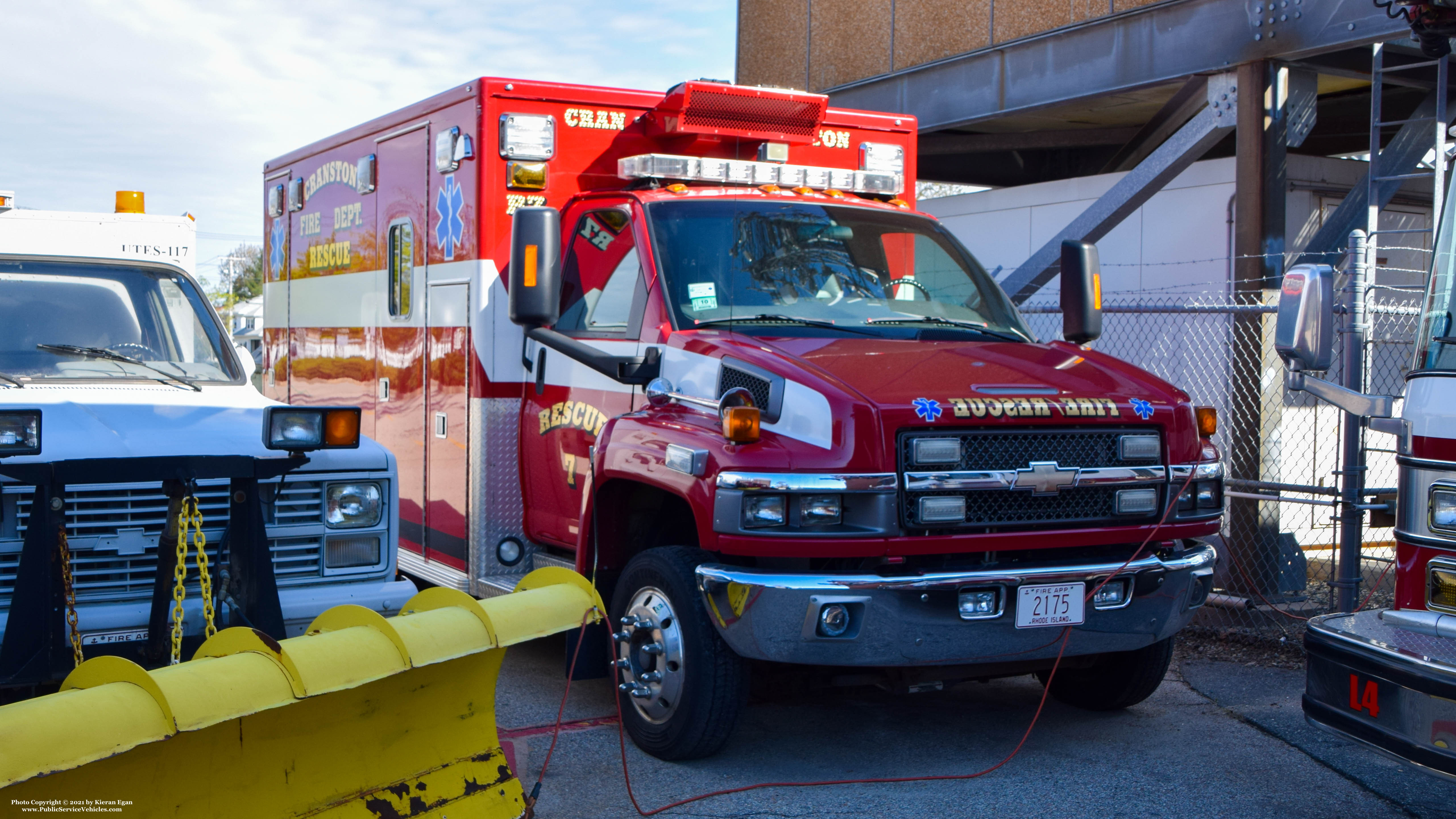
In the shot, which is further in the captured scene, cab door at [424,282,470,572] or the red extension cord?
cab door at [424,282,470,572]

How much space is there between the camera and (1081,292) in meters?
6.16

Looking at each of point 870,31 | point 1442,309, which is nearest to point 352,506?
point 1442,309

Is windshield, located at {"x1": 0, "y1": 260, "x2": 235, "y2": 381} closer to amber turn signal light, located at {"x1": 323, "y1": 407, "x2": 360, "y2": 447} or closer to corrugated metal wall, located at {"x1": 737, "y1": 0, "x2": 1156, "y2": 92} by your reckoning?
amber turn signal light, located at {"x1": 323, "y1": 407, "x2": 360, "y2": 447}

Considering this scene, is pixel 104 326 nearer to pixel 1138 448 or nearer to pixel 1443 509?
pixel 1138 448

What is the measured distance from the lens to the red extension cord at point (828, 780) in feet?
15.3

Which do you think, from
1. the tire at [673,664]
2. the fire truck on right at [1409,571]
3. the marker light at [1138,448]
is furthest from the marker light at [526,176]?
the fire truck on right at [1409,571]

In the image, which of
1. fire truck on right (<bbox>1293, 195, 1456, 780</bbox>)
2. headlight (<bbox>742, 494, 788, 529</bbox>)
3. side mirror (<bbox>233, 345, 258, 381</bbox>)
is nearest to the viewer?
fire truck on right (<bbox>1293, 195, 1456, 780</bbox>)

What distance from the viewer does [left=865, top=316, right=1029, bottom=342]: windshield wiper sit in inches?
222

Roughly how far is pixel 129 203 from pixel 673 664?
6439 millimetres

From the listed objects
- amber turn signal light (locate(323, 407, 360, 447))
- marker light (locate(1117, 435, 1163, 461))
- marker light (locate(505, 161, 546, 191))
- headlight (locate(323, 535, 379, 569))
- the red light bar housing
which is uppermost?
the red light bar housing

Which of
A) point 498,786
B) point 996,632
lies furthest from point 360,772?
point 996,632

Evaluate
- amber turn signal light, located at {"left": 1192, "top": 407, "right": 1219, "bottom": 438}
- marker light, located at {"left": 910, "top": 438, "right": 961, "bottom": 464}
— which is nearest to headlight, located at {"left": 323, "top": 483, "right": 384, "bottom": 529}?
marker light, located at {"left": 910, "top": 438, "right": 961, "bottom": 464}

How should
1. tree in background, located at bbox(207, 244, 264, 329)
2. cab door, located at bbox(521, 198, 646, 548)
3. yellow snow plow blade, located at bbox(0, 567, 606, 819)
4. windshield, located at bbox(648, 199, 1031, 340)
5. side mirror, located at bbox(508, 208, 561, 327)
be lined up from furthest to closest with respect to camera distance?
tree in background, located at bbox(207, 244, 264, 329) → cab door, located at bbox(521, 198, 646, 548) → windshield, located at bbox(648, 199, 1031, 340) → side mirror, located at bbox(508, 208, 561, 327) → yellow snow plow blade, located at bbox(0, 567, 606, 819)

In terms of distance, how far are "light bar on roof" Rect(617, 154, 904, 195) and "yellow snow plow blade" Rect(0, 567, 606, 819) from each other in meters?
2.55
